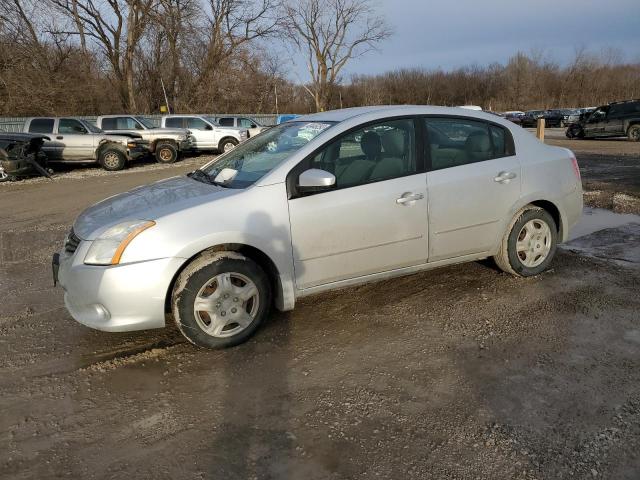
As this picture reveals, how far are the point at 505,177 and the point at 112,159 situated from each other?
1508 centimetres

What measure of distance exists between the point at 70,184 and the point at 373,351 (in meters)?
12.6

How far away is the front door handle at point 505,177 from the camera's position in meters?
4.11

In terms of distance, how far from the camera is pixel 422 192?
377 cm

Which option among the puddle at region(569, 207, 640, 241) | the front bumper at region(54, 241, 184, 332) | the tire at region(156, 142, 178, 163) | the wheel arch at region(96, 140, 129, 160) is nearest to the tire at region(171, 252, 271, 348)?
the front bumper at region(54, 241, 184, 332)

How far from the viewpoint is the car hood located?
3189 millimetres

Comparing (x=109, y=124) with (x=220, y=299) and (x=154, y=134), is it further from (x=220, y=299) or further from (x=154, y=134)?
(x=220, y=299)

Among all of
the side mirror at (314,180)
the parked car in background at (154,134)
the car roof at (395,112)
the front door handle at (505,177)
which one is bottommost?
the front door handle at (505,177)

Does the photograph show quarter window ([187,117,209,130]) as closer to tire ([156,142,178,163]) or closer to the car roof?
tire ([156,142,178,163])

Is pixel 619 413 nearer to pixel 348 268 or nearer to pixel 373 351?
pixel 373 351

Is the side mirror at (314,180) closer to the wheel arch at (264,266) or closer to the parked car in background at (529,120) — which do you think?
the wheel arch at (264,266)

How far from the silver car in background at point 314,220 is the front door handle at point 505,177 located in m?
0.01

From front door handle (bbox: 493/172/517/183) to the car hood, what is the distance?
2.25 meters

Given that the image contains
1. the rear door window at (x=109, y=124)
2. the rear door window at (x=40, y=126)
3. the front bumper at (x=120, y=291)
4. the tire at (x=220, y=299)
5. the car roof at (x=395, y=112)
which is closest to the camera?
the front bumper at (x=120, y=291)

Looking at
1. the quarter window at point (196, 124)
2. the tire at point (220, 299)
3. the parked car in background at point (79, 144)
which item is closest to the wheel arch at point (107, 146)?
the parked car in background at point (79, 144)
